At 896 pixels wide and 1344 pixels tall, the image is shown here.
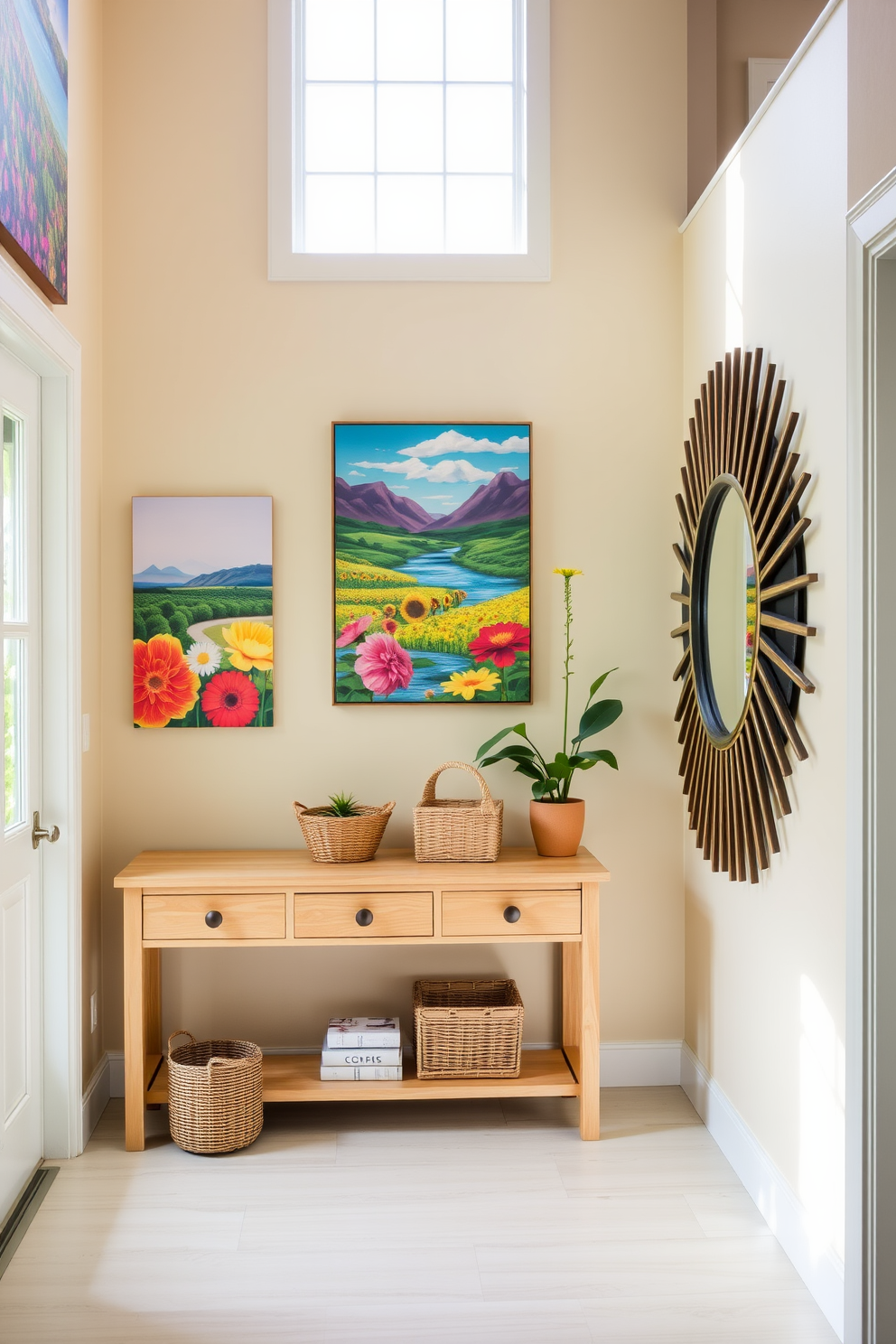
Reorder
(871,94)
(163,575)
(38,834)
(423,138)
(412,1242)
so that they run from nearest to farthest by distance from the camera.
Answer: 1. (871,94)
2. (412,1242)
3. (38,834)
4. (163,575)
5. (423,138)

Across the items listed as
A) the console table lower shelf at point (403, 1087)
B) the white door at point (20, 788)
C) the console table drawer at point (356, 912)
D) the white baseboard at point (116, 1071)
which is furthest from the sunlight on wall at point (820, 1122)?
the white baseboard at point (116, 1071)

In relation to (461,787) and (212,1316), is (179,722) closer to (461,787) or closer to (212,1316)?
(461,787)

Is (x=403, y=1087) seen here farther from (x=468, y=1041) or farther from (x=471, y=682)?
(x=471, y=682)

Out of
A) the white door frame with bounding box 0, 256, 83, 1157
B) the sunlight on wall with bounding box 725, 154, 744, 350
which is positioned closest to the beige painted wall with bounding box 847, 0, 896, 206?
the sunlight on wall with bounding box 725, 154, 744, 350

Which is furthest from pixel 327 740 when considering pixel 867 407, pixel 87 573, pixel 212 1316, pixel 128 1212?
pixel 867 407

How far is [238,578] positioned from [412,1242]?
187 cm

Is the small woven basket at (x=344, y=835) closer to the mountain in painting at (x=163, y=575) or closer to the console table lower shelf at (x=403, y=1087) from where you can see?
the console table lower shelf at (x=403, y=1087)

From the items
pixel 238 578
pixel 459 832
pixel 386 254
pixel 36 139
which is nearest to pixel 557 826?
pixel 459 832

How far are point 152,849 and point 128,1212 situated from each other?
40.5 inches

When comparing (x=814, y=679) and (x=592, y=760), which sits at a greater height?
(x=814, y=679)

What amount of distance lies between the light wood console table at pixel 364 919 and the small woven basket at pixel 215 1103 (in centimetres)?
9

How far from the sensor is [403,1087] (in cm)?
282

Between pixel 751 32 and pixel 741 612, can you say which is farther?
pixel 751 32

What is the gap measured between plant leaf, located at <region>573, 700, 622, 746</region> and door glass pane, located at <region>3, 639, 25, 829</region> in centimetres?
153
